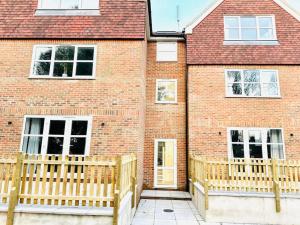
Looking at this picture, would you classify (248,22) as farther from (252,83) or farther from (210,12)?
(252,83)

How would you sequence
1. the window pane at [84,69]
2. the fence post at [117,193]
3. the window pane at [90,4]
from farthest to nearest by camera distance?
the window pane at [90,4] < the window pane at [84,69] < the fence post at [117,193]

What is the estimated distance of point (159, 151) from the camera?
12.5 meters

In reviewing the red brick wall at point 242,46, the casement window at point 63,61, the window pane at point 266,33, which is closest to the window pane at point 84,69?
the casement window at point 63,61

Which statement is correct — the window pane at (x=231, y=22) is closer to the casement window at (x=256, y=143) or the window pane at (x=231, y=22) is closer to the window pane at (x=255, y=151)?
the casement window at (x=256, y=143)

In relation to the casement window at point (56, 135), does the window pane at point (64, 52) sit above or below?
above

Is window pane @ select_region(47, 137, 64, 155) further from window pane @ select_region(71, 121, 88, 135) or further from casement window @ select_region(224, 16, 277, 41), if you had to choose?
casement window @ select_region(224, 16, 277, 41)

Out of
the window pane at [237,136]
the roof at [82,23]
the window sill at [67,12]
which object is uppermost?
the window sill at [67,12]

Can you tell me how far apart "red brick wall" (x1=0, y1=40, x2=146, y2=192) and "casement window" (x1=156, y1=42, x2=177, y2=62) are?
3.63 meters

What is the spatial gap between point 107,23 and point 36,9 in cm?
370

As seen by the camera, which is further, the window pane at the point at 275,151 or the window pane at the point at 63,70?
the window pane at the point at 275,151

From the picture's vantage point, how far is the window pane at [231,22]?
13.3m

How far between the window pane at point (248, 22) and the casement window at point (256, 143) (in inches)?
246

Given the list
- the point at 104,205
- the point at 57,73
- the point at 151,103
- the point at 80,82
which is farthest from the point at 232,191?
the point at 57,73

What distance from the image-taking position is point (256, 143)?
38.3 ft
